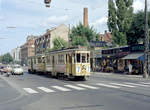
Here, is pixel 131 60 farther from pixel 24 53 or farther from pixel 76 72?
pixel 24 53

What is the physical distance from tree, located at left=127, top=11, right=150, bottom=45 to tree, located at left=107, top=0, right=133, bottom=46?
396 cm

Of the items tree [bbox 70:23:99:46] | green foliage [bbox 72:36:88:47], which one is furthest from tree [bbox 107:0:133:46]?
tree [bbox 70:23:99:46]

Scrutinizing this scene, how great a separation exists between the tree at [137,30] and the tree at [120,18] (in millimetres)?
3958

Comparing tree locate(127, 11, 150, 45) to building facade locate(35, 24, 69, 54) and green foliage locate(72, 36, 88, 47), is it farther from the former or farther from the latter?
building facade locate(35, 24, 69, 54)

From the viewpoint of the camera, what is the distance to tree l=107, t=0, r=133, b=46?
4242 centimetres

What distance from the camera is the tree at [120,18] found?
139 feet

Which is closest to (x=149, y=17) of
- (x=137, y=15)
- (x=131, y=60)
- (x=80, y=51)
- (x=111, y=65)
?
(x=137, y=15)

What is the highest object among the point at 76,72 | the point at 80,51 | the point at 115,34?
the point at 115,34

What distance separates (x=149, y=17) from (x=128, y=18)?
24.8 feet

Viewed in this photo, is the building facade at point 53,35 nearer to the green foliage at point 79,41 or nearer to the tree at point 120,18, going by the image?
the green foliage at point 79,41

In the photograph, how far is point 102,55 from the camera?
46156mm

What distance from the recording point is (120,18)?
43156 mm


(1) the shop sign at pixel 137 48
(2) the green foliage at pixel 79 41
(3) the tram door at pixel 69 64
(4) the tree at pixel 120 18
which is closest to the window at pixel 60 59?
(3) the tram door at pixel 69 64

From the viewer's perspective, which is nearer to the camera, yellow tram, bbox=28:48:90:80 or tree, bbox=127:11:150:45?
yellow tram, bbox=28:48:90:80
